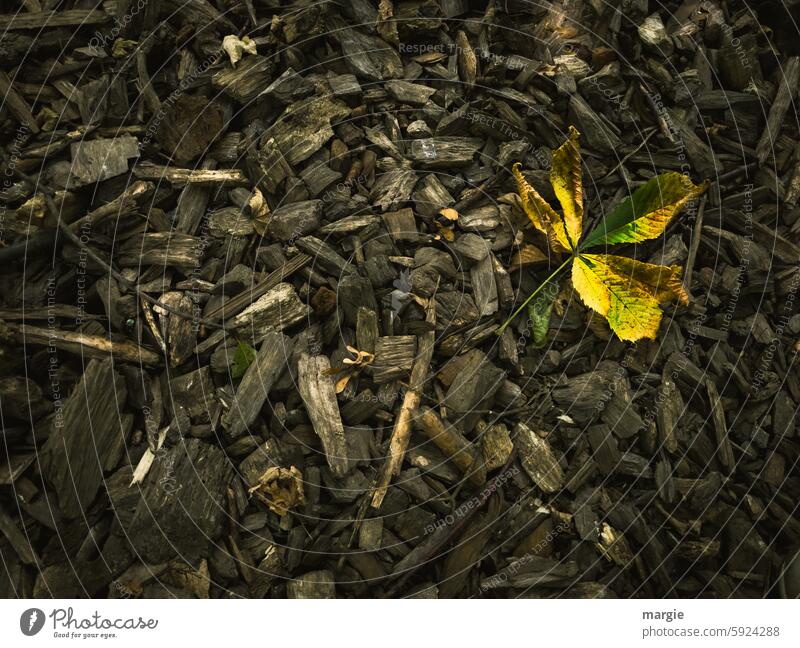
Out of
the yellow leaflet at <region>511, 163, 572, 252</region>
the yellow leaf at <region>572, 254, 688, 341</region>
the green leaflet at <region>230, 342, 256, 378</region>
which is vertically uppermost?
the yellow leaflet at <region>511, 163, 572, 252</region>

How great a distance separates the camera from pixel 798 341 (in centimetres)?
177

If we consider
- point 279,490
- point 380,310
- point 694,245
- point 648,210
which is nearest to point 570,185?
point 648,210

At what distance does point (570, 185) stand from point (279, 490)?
48.2 inches

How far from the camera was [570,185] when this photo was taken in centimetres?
162

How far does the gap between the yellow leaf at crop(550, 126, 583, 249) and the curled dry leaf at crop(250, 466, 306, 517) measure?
1070 millimetres

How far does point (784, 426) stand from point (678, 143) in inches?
38.2

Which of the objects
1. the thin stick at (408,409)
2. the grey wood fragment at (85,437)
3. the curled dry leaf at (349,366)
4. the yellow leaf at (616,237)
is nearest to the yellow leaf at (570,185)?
the yellow leaf at (616,237)

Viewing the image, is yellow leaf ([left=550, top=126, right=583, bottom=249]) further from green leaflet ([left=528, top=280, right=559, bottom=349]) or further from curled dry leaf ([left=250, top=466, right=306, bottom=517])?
curled dry leaf ([left=250, top=466, right=306, bottom=517])

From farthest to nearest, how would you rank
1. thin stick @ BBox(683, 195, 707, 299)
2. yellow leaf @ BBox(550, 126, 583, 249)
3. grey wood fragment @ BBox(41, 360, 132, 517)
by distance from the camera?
thin stick @ BBox(683, 195, 707, 299) < yellow leaf @ BBox(550, 126, 583, 249) < grey wood fragment @ BBox(41, 360, 132, 517)

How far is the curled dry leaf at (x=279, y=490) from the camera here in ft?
5.00

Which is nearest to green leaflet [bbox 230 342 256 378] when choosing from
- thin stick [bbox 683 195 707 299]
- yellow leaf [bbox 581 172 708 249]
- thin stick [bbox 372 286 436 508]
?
thin stick [bbox 372 286 436 508]

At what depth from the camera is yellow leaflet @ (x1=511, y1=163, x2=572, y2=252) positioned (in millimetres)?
1630

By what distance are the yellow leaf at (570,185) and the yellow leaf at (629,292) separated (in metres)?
0.13

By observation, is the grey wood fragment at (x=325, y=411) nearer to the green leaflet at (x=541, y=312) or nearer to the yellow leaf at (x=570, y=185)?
the green leaflet at (x=541, y=312)
